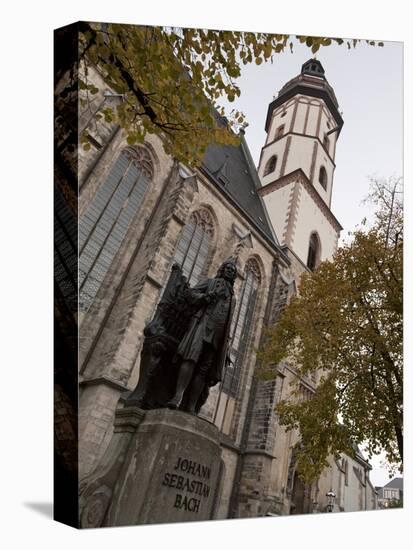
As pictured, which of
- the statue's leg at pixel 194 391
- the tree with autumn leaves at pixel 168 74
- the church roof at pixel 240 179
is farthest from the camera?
the church roof at pixel 240 179

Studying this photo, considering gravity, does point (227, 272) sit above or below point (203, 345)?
above

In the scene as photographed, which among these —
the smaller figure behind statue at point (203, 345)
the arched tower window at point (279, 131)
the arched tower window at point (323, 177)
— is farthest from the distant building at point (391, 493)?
the arched tower window at point (279, 131)

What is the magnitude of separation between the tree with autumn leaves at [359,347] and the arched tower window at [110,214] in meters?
4.59

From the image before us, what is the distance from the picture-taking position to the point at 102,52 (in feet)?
17.1

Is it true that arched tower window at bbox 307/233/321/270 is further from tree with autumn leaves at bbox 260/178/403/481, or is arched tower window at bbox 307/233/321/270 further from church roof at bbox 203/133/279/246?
tree with autumn leaves at bbox 260/178/403/481

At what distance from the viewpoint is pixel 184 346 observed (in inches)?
181

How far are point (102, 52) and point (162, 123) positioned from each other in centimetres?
104

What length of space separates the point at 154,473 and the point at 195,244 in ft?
28.2

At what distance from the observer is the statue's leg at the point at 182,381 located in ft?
14.3

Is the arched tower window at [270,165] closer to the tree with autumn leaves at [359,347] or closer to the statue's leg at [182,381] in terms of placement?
the tree with autumn leaves at [359,347]

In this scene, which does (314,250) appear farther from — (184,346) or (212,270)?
(184,346)

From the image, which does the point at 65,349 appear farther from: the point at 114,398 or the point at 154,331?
the point at 114,398

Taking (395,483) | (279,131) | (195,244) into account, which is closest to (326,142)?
(279,131)

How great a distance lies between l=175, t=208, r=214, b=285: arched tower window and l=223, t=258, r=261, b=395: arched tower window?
5.36 feet
